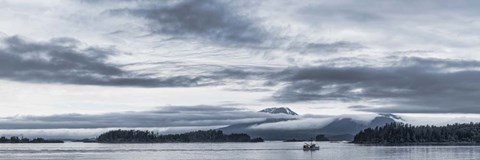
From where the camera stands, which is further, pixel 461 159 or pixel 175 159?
pixel 175 159

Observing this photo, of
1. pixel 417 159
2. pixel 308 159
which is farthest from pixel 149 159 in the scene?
pixel 417 159

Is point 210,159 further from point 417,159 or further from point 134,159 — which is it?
point 417,159

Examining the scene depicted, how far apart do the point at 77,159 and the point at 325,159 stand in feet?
198

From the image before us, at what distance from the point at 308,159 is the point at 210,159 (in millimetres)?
24406

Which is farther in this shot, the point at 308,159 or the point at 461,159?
the point at 308,159

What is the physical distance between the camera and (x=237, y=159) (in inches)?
6826

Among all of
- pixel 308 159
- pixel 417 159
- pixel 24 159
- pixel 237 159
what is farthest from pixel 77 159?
pixel 417 159

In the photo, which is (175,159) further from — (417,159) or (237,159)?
(417,159)

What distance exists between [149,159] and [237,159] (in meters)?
21.5

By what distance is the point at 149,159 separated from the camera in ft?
571

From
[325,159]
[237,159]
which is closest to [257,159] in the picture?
[237,159]

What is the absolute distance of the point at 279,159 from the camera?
17300 cm

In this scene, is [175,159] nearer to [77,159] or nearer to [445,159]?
[77,159]

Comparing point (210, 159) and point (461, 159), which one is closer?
point (461, 159)
